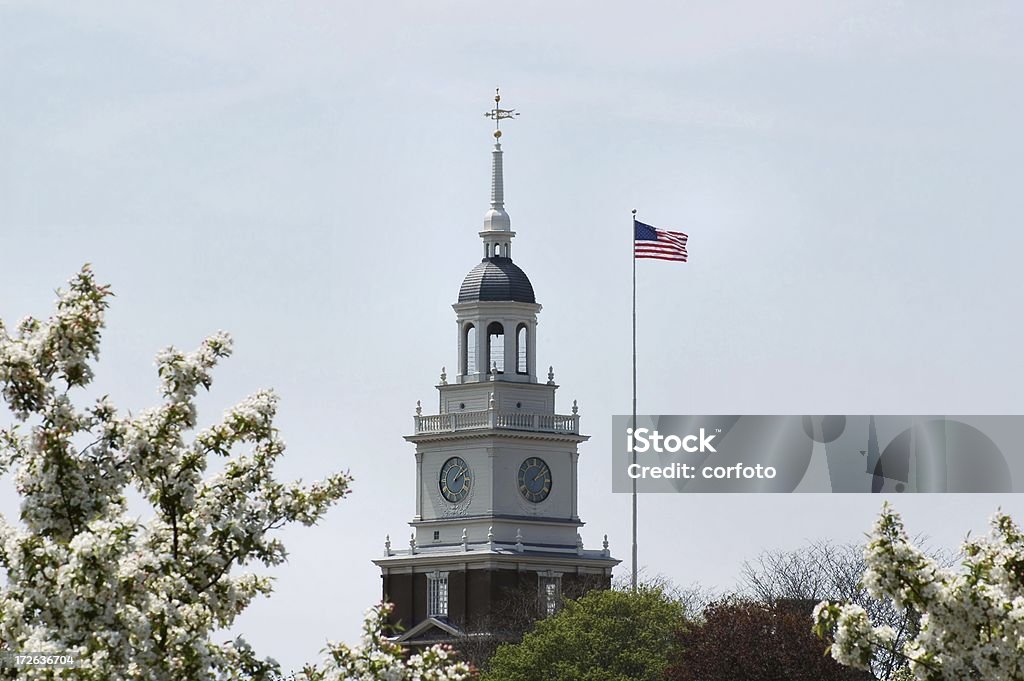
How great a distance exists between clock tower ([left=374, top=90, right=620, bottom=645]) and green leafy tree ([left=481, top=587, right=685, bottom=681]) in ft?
76.2

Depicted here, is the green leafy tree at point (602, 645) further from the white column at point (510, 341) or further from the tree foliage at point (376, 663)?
the tree foliage at point (376, 663)

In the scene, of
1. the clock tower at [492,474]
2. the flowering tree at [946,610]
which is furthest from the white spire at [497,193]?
the flowering tree at [946,610]

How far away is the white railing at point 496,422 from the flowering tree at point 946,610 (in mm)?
84605

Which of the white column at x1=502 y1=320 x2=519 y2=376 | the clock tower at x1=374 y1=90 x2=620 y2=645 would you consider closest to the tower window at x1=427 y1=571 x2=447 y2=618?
the clock tower at x1=374 y1=90 x2=620 y2=645

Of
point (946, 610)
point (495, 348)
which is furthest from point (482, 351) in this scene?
point (946, 610)

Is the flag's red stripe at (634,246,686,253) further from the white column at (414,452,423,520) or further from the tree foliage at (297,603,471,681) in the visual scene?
the tree foliage at (297,603,471,681)

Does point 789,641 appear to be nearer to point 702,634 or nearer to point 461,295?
point 702,634

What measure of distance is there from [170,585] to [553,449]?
8816cm

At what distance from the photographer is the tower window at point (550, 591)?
105700 mm

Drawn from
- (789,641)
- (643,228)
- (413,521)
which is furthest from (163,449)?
(413,521)

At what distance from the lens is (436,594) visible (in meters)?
110

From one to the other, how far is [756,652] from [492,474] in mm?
36022

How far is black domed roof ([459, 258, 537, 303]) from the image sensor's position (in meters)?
112

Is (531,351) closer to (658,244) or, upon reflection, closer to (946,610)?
(658,244)
